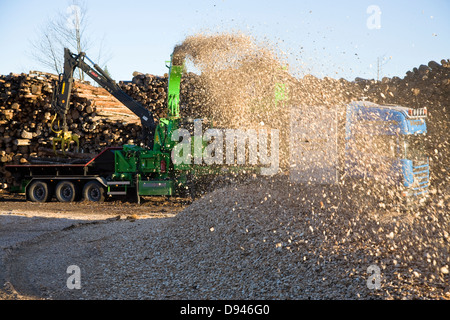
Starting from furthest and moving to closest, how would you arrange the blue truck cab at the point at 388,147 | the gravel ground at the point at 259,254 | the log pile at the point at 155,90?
the log pile at the point at 155,90
the blue truck cab at the point at 388,147
the gravel ground at the point at 259,254

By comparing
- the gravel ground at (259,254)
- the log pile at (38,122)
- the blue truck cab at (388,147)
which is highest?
the log pile at (38,122)

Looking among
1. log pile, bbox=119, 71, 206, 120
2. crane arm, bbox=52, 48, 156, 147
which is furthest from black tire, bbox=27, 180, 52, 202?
log pile, bbox=119, 71, 206, 120

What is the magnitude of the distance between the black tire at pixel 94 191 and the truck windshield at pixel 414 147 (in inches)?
344

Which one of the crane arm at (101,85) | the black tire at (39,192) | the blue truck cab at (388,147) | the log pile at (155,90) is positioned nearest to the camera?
the blue truck cab at (388,147)

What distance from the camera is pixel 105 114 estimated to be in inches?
630

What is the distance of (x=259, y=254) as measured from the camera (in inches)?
202

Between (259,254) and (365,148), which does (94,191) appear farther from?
(259,254)

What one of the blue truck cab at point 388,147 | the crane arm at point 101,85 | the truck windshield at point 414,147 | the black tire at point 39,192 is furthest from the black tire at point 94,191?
the truck windshield at point 414,147

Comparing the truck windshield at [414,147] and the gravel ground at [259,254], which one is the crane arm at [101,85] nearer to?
the gravel ground at [259,254]

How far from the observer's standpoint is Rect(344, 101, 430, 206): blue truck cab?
8.09 metres

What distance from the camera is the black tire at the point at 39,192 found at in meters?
13.5

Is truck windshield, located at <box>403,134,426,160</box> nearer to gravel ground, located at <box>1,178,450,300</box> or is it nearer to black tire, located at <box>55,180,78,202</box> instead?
gravel ground, located at <box>1,178,450,300</box>

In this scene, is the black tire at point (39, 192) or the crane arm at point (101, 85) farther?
the black tire at point (39, 192)
